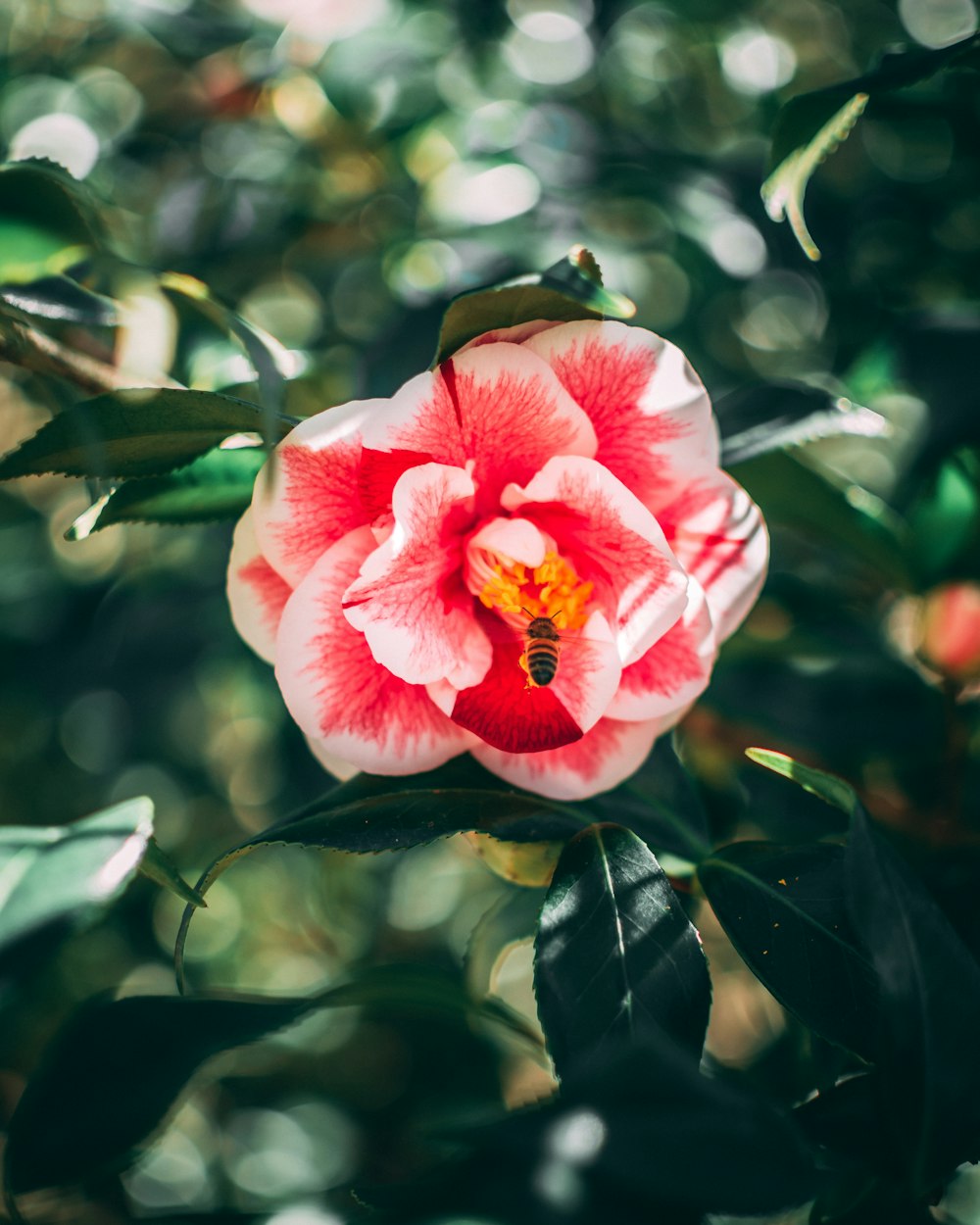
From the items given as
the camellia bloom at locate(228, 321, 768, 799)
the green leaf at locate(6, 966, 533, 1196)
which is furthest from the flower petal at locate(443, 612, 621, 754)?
the green leaf at locate(6, 966, 533, 1196)

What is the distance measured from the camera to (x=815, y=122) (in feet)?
1.92

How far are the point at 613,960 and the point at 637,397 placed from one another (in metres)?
0.32

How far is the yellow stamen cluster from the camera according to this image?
60cm

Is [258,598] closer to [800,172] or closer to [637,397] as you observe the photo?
[637,397]

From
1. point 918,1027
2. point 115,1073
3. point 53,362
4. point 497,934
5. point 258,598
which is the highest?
point 53,362

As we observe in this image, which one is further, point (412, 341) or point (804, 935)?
point (412, 341)

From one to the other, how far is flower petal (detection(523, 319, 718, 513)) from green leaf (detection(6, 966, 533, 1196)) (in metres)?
0.43

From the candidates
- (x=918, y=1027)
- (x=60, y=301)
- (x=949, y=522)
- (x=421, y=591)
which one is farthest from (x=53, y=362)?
(x=949, y=522)

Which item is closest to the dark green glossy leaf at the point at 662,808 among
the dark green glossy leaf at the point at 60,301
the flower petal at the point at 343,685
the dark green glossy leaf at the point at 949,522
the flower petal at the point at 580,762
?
the flower petal at the point at 580,762

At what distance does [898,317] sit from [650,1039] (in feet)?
2.45

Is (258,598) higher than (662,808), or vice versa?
(258,598)

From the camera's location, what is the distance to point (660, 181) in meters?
1.16

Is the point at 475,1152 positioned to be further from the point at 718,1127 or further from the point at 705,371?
the point at 705,371

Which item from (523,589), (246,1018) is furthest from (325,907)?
(523,589)
